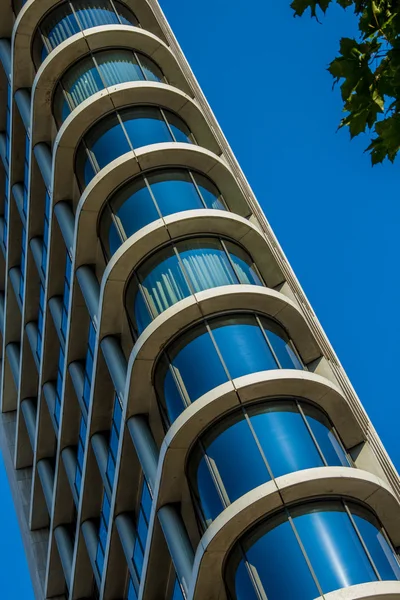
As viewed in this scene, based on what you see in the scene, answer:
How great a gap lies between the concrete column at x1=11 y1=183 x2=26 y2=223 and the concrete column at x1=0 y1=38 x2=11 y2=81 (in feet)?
13.4

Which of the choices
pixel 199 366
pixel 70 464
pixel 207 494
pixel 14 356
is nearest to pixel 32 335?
pixel 14 356

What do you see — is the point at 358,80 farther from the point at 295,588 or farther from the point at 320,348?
the point at 320,348

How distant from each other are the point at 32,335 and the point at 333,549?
62.2ft

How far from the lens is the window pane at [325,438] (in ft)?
69.4

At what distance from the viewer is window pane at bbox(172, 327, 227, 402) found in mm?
21663

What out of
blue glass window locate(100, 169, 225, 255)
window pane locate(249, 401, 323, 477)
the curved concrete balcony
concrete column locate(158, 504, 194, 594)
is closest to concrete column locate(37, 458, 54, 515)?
blue glass window locate(100, 169, 225, 255)

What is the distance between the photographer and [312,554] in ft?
61.8

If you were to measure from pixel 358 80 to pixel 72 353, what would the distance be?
68.7 ft

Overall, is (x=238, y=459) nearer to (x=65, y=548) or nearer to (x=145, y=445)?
(x=145, y=445)

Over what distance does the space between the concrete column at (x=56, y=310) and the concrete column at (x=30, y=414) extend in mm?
6420

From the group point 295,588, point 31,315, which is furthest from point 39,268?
point 295,588

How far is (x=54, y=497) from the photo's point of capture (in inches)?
1249

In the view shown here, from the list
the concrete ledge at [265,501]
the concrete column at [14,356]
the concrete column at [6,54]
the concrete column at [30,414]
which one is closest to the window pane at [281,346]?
the concrete ledge at [265,501]

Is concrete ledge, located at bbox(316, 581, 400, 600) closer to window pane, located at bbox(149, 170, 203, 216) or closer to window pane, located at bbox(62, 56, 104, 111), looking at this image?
window pane, located at bbox(149, 170, 203, 216)
